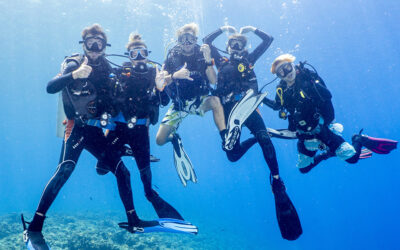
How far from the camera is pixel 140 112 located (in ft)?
18.3

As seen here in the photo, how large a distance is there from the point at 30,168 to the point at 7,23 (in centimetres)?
11906

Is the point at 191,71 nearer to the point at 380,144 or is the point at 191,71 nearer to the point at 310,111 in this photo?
the point at 310,111

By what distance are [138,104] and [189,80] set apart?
1.57 metres

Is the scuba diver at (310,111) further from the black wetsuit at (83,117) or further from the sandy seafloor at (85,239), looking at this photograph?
the sandy seafloor at (85,239)

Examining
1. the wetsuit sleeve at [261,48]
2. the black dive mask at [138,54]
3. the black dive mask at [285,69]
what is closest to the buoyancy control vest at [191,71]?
the black dive mask at [138,54]

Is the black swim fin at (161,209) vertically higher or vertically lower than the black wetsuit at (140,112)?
lower

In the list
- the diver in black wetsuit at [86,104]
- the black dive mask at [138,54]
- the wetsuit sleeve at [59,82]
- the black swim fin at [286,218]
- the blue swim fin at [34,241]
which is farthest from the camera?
the black swim fin at [286,218]

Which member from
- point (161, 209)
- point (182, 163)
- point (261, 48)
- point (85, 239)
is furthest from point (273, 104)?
point (85, 239)

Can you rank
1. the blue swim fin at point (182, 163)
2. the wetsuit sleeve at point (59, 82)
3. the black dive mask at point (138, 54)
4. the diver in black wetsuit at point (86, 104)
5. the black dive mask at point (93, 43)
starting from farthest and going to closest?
the blue swim fin at point (182, 163)
the black dive mask at point (138, 54)
the black dive mask at point (93, 43)
the diver in black wetsuit at point (86, 104)
the wetsuit sleeve at point (59, 82)

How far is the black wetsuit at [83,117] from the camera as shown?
462 cm

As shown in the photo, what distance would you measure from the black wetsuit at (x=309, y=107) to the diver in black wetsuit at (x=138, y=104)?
3348 mm

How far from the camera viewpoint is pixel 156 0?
23844mm

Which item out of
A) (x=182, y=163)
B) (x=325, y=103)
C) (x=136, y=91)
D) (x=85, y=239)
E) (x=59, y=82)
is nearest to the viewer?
(x=59, y=82)

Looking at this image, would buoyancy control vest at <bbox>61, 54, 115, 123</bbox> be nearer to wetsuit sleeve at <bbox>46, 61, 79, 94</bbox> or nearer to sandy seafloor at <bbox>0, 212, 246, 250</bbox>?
wetsuit sleeve at <bbox>46, 61, 79, 94</bbox>
